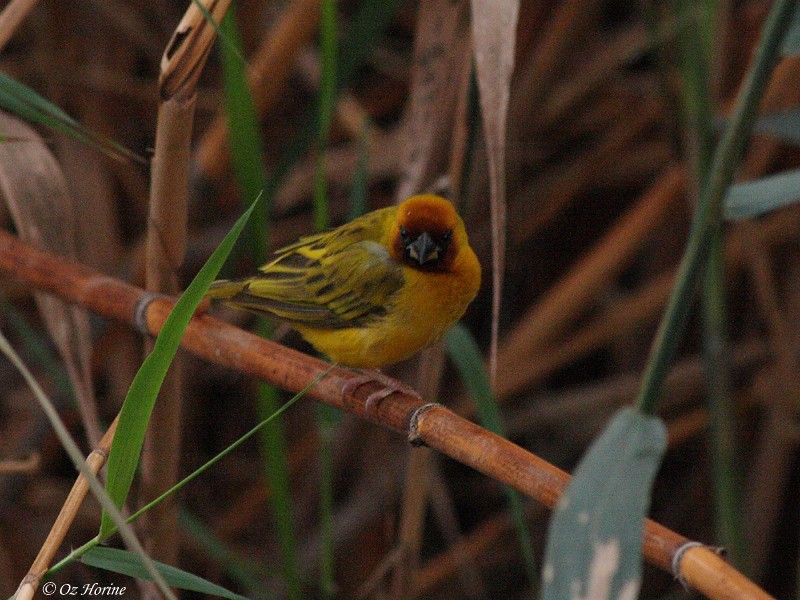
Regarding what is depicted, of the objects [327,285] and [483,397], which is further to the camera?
[327,285]

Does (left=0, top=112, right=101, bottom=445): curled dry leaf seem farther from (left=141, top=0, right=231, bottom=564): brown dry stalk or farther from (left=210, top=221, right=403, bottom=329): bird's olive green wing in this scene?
(left=210, top=221, right=403, bottom=329): bird's olive green wing

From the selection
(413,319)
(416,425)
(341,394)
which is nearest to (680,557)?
(416,425)

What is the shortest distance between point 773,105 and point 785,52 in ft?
4.49

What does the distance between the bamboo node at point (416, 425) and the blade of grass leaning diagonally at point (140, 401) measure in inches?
18.4

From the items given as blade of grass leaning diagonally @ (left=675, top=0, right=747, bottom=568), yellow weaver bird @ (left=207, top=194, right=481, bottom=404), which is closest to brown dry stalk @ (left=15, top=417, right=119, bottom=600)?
yellow weaver bird @ (left=207, top=194, right=481, bottom=404)

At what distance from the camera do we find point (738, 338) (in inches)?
137

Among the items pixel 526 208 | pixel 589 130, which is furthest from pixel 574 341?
pixel 589 130

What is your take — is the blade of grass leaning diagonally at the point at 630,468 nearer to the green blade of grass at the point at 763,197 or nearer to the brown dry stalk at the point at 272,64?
the green blade of grass at the point at 763,197

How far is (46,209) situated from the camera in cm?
191

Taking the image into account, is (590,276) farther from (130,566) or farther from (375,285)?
(130,566)

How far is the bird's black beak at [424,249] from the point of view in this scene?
Result: 2.05 metres

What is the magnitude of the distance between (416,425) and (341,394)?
29 centimetres

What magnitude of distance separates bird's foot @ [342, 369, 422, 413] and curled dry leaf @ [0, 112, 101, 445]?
1.63 ft

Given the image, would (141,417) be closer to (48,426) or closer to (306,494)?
(48,426)
